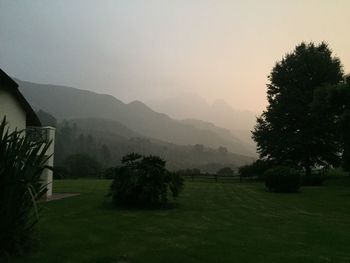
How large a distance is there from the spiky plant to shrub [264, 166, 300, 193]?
62.8ft

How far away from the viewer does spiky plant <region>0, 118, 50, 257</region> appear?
7.36 metres

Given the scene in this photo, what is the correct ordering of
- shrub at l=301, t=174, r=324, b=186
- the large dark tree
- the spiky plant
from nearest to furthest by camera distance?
the spiky plant < shrub at l=301, t=174, r=324, b=186 < the large dark tree

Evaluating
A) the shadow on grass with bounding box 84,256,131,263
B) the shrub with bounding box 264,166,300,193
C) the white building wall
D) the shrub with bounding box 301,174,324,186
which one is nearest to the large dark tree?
the shrub with bounding box 301,174,324,186

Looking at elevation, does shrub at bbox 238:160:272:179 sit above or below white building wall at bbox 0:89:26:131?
below

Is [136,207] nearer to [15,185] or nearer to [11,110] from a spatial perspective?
[11,110]

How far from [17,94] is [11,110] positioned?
73cm

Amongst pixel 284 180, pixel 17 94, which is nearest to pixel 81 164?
pixel 284 180

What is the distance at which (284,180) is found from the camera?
25344 millimetres

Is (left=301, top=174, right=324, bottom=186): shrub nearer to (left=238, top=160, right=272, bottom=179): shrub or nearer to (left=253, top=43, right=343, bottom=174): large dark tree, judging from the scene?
(left=253, top=43, right=343, bottom=174): large dark tree

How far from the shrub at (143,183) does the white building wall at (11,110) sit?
5383mm

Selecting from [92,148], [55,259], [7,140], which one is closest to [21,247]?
[55,259]

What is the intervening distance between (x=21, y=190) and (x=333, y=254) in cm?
596

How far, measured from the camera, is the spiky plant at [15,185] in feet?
24.2

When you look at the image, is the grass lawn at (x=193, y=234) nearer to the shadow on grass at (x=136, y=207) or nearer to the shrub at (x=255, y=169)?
the shadow on grass at (x=136, y=207)
